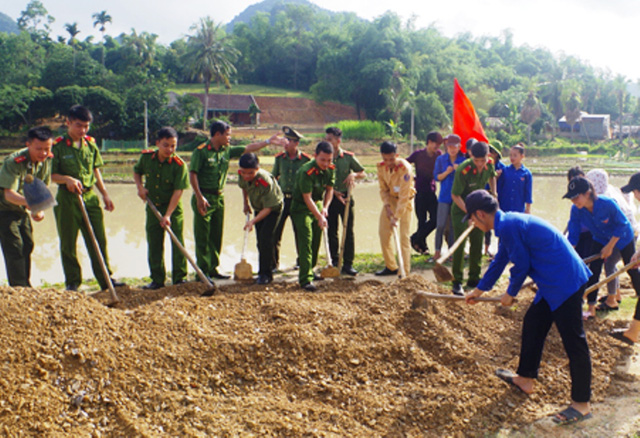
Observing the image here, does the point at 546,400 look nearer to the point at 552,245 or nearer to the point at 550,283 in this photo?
the point at 550,283

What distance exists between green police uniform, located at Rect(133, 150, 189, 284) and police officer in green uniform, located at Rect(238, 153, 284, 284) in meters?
0.73

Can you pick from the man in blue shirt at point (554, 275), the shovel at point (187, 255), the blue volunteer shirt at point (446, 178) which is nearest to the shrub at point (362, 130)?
the blue volunteer shirt at point (446, 178)

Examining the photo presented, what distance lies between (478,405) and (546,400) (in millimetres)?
554

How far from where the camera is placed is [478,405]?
356 cm

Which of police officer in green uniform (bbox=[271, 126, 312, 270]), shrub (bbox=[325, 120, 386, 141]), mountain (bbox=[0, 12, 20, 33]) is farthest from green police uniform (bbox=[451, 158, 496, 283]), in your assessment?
mountain (bbox=[0, 12, 20, 33])

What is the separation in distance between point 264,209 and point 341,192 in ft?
4.08

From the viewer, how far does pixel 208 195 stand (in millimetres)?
6270

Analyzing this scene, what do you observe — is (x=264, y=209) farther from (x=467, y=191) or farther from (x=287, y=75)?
(x=287, y=75)

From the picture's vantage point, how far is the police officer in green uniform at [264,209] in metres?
6.10

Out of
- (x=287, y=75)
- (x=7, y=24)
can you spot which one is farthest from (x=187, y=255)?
(x=7, y=24)

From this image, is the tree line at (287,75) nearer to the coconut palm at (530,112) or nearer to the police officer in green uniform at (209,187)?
the coconut palm at (530,112)

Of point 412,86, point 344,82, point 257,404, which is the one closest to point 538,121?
point 412,86

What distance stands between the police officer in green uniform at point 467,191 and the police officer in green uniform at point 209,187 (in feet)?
7.58

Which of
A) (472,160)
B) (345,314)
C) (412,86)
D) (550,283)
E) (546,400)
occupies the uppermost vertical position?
(412,86)
